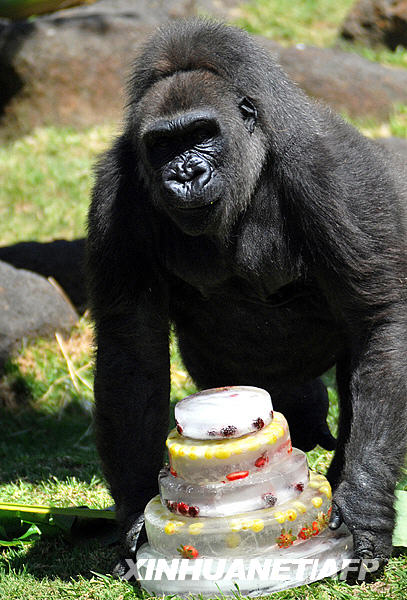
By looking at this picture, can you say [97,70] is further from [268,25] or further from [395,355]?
[395,355]

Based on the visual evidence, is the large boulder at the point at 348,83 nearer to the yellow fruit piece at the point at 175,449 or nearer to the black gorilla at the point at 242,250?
the black gorilla at the point at 242,250

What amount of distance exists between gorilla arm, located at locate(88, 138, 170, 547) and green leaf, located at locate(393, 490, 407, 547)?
1.20 metres

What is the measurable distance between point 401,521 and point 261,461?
93cm

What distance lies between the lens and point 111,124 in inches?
510

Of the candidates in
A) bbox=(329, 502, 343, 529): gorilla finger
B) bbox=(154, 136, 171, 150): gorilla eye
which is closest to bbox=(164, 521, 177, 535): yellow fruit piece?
bbox=(329, 502, 343, 529): gorilla finger

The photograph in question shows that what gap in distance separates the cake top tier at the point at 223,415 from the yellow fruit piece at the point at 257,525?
351 mm

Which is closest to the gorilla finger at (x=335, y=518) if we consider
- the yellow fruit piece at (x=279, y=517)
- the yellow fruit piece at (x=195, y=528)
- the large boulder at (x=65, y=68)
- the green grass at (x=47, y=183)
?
the yellow fruit piece at (x=279, y=517)

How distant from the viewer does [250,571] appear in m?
3.71

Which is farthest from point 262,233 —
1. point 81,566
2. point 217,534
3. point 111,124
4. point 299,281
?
point 111,124

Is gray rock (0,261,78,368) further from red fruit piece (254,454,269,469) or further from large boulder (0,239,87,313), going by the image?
red fruit piece (254,454,269,469)

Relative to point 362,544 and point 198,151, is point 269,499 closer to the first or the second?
point 362,544

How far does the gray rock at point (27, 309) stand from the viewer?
7488 mm

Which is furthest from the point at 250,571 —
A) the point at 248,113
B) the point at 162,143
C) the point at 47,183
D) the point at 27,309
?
the point at 47,183

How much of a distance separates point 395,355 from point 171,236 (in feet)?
4.24
